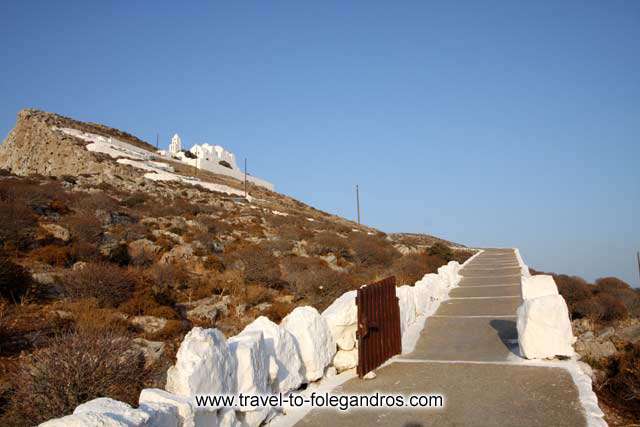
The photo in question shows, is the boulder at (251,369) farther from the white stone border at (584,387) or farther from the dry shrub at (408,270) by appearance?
the dry shrub at (408,270)

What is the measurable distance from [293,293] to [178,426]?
13.0 meters

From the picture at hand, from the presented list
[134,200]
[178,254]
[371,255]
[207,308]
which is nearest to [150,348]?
[207,308]

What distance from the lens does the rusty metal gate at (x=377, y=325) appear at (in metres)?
6.81

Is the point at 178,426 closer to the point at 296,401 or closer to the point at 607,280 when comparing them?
the point at 296,401

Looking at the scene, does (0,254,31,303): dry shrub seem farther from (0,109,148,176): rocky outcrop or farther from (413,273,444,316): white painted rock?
(0,109,148,176): rocky outcrop

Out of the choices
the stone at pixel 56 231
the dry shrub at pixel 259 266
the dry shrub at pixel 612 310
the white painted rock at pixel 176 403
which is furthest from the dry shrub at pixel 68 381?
the stone at pixel 56 231

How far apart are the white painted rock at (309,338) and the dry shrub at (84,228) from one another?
14.6 m

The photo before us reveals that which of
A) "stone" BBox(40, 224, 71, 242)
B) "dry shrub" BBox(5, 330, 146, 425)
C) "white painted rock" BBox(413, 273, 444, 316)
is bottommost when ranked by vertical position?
"dry shrub" BBox(5, 330, 146, 425)

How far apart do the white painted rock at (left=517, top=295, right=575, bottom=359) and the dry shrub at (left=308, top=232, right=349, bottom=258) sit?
1755 centimetres

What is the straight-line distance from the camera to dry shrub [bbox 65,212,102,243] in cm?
1800

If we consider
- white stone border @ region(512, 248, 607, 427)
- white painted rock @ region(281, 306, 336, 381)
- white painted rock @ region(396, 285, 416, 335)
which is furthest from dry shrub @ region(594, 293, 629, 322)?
white painted rock @ region(281, 306, 336, 381)

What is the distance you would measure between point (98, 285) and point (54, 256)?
12.2 ft

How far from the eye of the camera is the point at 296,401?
572cm

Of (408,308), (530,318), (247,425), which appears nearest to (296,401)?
(247,425)
